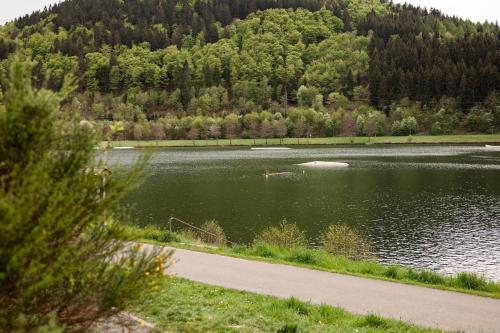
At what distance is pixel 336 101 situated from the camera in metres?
197

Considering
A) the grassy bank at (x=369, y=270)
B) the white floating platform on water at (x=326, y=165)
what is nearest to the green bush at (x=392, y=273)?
the grassy bank at (x=369, y=270)

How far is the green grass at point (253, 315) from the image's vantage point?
9098 millimetres

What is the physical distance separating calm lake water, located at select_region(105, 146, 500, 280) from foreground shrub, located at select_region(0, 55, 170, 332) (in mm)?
11192

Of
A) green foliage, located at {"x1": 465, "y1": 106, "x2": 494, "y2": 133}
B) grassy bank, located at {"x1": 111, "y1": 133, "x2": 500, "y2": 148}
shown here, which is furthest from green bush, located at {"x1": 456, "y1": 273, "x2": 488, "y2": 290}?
green foliage, located at {"x1": 465, "y1": 106, "x2": 494, "y2": 133}

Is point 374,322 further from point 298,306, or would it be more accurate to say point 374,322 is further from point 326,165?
point 326,165

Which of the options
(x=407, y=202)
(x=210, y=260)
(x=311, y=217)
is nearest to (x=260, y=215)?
(x=311, y=217)

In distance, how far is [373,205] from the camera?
148ft

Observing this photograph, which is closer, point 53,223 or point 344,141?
point 53,223

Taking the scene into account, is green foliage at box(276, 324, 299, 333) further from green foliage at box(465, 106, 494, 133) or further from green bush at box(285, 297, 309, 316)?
green foliage at box(465, 106, 494, 133)

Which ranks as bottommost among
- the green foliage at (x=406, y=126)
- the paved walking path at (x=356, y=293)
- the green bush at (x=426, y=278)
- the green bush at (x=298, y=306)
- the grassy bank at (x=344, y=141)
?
the grassy bank at (x=344, y=141)

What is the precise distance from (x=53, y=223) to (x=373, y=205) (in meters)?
43.0

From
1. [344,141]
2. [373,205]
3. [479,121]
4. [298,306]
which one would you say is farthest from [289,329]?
[479,121]

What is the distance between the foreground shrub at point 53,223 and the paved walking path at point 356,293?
7614 millimetres

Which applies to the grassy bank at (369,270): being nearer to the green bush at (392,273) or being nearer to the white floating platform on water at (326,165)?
the green bush at (392,273)
